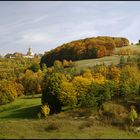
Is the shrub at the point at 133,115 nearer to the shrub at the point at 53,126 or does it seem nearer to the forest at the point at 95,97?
the forest at the point at 95,97

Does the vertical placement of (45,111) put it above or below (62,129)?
above

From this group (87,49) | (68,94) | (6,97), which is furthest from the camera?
(87,49)

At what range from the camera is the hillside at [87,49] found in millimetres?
159625

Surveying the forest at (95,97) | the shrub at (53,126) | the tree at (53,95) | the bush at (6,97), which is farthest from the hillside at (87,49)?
the shrub at (53,126)

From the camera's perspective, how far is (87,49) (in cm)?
16425

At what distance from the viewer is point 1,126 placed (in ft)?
207

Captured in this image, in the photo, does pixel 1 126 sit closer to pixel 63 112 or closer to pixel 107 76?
pixel 63 112

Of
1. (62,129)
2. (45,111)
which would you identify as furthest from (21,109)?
(62,129)

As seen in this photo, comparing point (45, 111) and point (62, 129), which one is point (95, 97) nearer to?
point (45, 111)

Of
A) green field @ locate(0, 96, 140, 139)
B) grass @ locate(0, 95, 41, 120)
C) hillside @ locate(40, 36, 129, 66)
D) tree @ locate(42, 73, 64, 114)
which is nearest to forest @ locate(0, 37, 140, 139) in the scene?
tree @ locate(42, 73, 64, 114)

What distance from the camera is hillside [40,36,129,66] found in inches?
6284

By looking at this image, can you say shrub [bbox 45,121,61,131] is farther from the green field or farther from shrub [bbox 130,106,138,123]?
shrub [bbox 130,106,138,123]

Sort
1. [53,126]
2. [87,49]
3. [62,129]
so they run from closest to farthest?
[62,129] → [53,126] → [87,49]

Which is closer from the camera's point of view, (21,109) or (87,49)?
(21,109)
